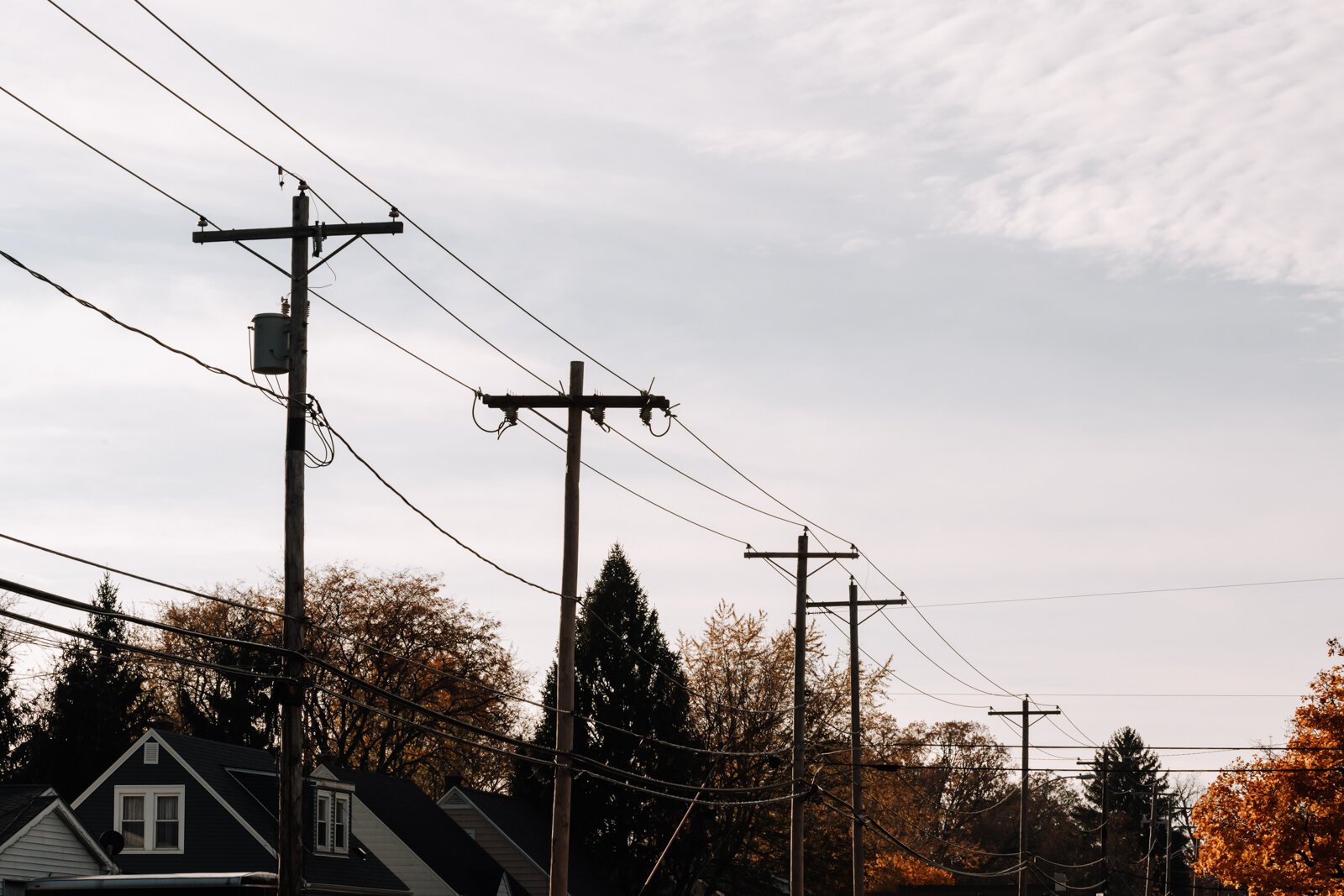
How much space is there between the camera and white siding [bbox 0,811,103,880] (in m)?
37.6

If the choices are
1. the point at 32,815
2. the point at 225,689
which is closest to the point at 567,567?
the point at 32,815

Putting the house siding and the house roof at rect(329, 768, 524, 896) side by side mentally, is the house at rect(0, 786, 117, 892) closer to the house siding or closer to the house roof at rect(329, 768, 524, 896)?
the house siding

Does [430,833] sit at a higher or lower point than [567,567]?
lower

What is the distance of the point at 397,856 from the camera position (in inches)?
1937

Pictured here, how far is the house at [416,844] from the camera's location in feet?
160

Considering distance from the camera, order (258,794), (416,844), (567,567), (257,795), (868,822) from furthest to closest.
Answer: (868,822) → (416,844) → (258,794) → (257,795) → (567,567)

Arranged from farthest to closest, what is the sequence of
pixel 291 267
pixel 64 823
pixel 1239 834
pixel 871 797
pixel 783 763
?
pixel 871 797 → pixel 783 763 → pixel 1239 834 → pixel 64 823 → pixel 291 267

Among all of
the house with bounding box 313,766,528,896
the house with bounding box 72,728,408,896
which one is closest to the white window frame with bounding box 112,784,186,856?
the house with bounding box 72,728,408,896

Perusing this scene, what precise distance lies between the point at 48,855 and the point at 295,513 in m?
25.5

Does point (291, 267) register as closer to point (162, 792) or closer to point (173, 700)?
point (162, 792)

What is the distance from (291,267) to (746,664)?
151ft

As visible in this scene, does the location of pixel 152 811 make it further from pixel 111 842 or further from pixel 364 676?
pixel 364 676

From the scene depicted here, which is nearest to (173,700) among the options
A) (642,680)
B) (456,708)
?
(456,708)

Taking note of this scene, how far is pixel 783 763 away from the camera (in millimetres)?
58812
